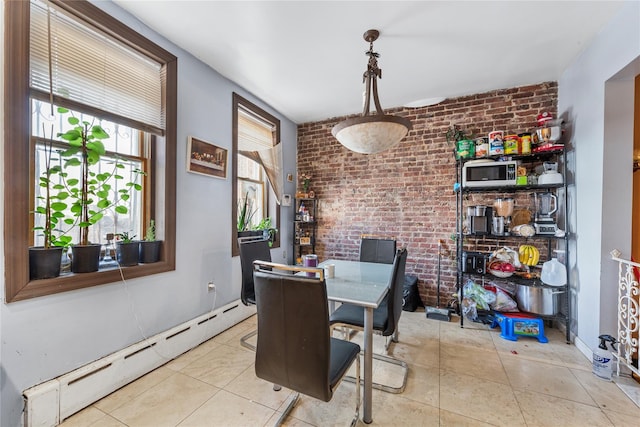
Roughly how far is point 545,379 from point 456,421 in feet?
3.23

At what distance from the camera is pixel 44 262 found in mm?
1516

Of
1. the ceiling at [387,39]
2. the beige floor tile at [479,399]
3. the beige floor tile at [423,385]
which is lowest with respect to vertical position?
the beige floor tile at [423,385]

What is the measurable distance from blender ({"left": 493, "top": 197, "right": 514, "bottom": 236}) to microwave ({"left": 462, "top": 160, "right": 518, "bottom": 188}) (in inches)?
11.1

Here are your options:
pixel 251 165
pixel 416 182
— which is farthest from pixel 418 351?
pixel 251 165

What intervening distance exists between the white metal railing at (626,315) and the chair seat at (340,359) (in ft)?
6.91

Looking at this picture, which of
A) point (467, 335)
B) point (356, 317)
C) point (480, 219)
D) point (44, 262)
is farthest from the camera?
point (480, 219)

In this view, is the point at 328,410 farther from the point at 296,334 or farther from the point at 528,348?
the point at 528,348

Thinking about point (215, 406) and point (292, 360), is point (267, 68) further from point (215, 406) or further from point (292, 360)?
point (215, 406)

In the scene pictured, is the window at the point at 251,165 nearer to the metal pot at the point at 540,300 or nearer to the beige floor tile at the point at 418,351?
the beige floor tile at the point at 418,351

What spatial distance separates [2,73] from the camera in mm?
1380

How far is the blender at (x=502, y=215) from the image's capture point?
2.87m

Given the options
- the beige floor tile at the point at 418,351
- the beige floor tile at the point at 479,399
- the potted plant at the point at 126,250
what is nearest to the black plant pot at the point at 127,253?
the potted plant at the point at 126,250

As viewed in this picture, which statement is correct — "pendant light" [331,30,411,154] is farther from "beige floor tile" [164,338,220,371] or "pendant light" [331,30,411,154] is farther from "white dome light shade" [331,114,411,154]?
"beige floor tile" [164,338,220,371]

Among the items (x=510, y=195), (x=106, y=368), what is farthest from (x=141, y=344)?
(x=510, y=195)
